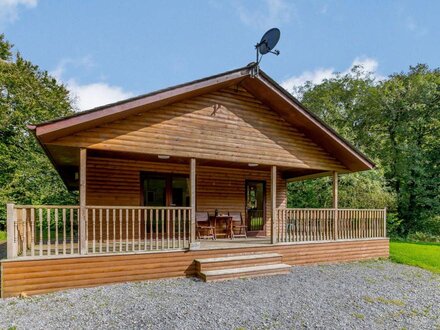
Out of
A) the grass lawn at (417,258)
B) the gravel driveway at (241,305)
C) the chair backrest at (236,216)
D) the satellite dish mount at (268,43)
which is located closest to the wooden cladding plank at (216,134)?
the satellite dish mount at (268,43)

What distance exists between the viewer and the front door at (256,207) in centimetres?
1114

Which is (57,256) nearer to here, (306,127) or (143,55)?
(306,127)

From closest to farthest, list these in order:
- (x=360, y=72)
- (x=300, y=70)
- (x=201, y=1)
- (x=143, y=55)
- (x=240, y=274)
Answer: (x=240, y=274) < (x=201, y=1) < (x=143, y=55) < (x=360, y=72) < (x=300, y=70)

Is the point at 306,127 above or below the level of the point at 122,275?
above

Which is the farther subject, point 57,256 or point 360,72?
point 360,72

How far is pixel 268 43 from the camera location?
7.59m

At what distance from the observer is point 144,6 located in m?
10.1

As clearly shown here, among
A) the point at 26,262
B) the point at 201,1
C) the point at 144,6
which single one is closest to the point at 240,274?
the point at 26,262

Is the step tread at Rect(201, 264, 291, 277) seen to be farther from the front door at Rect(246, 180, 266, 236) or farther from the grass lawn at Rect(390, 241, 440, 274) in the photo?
the grass lawn at Rect(390, 241, 440, 274)

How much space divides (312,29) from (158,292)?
1206 centimetres

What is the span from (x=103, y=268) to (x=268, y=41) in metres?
6.55

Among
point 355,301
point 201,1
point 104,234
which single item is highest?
point 201,1

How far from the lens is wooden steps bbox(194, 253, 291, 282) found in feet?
22.2

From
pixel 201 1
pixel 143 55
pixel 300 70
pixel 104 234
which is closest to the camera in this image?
pixel 104 234
